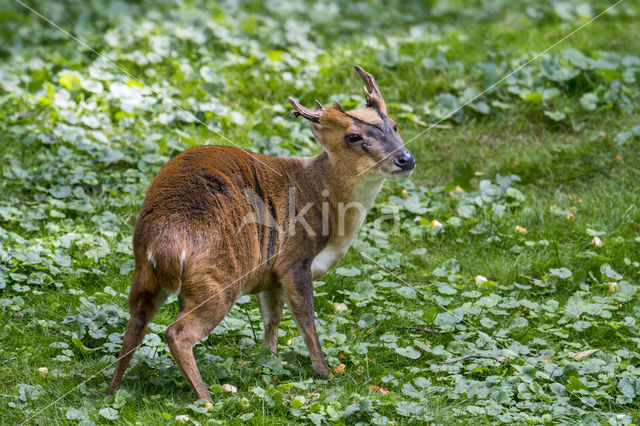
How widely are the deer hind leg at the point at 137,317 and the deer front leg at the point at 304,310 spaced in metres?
0.77

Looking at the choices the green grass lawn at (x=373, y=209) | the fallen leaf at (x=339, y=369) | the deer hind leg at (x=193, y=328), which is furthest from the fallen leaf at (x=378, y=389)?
the deer hind leg at (x=193, y=328)

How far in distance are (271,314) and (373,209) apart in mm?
2136

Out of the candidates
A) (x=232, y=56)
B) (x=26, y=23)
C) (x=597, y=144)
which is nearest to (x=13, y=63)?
(x=26, y=23)

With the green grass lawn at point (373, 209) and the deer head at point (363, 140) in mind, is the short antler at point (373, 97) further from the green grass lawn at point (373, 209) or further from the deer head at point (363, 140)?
the green grass lawn at point (373, 209)

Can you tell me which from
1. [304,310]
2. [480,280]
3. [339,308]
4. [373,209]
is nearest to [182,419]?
[304,310]

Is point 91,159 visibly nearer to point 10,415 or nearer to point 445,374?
point 10,415

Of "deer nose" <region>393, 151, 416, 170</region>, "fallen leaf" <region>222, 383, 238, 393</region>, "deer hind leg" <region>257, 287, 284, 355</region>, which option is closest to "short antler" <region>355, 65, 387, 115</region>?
"deer nose" <region>393, 151, 416, 170</region>

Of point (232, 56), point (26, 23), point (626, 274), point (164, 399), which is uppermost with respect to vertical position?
point (26, 23)

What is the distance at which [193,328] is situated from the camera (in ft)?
14.2

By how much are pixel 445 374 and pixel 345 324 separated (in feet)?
2.75

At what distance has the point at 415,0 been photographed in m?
11.2

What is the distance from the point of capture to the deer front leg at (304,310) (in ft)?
15.8

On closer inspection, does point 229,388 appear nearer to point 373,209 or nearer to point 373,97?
point 373,97

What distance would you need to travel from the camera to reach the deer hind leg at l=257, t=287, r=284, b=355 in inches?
199
